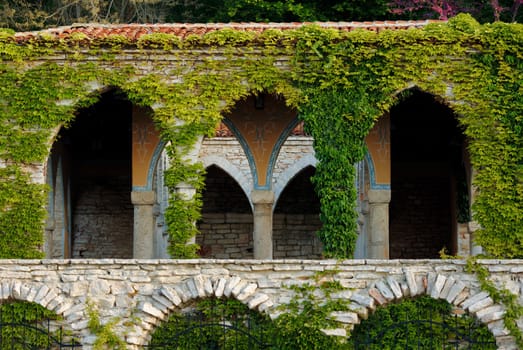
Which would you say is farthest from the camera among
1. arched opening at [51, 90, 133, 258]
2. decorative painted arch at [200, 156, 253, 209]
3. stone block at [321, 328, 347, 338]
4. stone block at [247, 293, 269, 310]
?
decorative painted arch at [200, 156, 253, 209]

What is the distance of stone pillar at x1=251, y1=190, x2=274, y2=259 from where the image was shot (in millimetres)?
19750

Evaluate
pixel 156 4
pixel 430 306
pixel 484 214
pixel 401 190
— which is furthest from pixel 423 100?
pixel 156 4

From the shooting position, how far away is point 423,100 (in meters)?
21.7

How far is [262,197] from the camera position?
65.6 ft

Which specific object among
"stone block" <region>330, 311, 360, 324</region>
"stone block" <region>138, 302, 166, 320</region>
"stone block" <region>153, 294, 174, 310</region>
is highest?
"stone block" <region>153, 294, 174, 310</region>

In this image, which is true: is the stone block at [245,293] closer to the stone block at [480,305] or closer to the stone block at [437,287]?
the stone block at [437,287]

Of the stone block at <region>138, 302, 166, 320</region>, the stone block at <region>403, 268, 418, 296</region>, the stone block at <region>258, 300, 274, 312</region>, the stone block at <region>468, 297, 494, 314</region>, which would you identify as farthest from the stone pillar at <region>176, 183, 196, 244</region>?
the stone block at <region>468, 297, 494, 314</region>

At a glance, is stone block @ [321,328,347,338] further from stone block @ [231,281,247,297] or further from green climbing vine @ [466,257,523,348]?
green climbing vine @ [466,257,523,348]

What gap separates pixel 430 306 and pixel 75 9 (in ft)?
50.0

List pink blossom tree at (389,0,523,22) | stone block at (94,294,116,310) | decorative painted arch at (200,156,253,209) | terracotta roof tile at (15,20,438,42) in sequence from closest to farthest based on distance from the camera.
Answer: stone block at (94,294,116,310), terracotta roof tile at (15,20,438,42), decorative painted arch at (200,156,253,209), pink blossom tree at (389,0,523,22)

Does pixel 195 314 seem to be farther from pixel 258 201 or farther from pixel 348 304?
pixel 258 201

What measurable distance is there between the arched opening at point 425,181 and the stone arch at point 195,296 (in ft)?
22.7

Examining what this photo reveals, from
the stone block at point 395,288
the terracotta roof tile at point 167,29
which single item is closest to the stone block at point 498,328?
the stone block at point 395,288

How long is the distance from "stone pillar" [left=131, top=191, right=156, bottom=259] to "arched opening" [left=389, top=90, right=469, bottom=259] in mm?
5189
